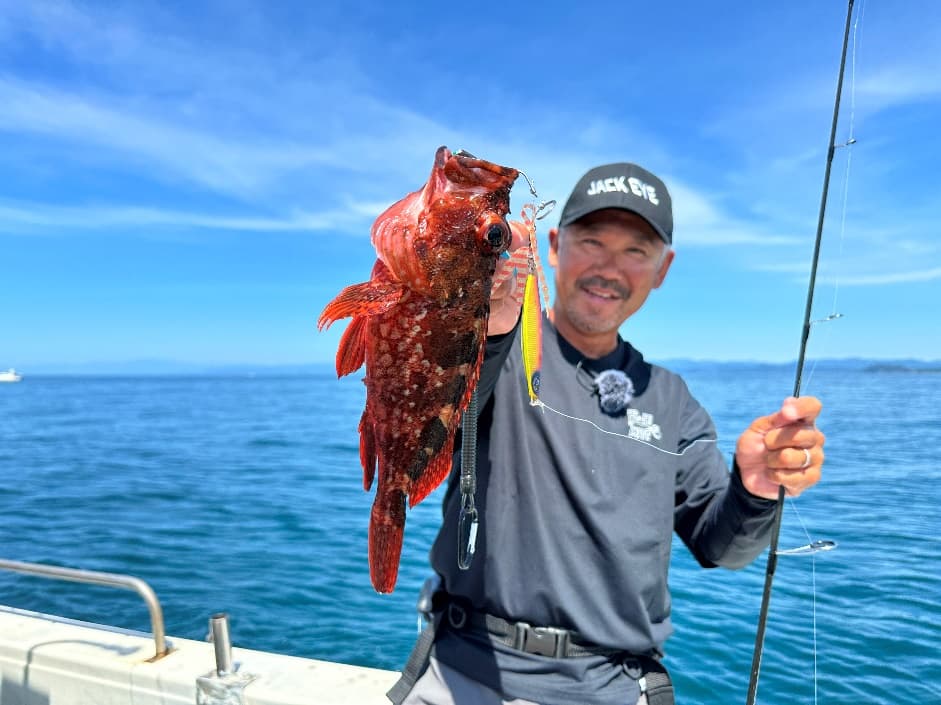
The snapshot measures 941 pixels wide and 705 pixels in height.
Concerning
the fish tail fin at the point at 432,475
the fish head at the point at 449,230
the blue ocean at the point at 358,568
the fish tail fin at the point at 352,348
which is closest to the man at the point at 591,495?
the fish head at the point at 449,230

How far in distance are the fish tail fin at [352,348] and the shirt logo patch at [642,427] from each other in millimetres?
1281

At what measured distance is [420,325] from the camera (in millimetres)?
1865

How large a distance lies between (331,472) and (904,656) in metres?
14.5

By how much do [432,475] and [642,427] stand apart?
1.12 meters

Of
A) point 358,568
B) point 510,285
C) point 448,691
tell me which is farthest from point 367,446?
point 358,568

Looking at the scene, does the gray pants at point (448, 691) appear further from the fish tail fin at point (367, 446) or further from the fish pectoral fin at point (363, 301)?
the fish pectoral fin at point (363, 301)

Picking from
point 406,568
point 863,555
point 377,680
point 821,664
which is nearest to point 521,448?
point 377,680

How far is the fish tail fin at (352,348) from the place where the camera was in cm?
193

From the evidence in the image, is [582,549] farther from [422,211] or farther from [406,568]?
[406,568]

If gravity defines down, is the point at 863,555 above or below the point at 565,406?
below

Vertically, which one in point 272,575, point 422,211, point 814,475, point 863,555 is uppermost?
point 422,211

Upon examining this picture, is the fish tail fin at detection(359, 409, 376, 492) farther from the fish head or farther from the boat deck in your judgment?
the boat deck

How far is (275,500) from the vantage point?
1468 cm

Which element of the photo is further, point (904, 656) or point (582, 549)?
point (904, 656)
